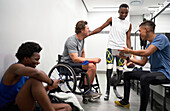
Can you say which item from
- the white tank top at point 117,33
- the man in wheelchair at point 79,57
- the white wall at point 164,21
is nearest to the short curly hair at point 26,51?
the man in wheelchair at point 79,57

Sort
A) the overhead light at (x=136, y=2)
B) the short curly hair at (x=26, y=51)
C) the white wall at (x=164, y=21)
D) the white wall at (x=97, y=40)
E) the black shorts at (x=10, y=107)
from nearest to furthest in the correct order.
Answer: the black shorts at (x=10, y=107)
the short curly hair at (x=26, y=51)
the white wall at (x=164, y=21)
the overhead light at (x=136, y=2)
the white wall at (x=97, y=40)

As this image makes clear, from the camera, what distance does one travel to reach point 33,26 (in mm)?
2242

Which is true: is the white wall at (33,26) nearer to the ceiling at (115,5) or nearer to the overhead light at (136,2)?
the ceiling at (115,5)

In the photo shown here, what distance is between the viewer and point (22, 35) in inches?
75.9

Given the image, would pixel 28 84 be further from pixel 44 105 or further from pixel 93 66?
pixel 93 66

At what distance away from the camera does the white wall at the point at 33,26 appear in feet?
5.17

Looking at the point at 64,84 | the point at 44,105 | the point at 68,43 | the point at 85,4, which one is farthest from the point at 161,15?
the point at 85,4

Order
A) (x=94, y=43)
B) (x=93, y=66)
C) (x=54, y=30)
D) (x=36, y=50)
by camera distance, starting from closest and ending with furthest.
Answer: (x=36, y=50), (x=93, y=66), (x=54, y=30), (x=94, y=43)

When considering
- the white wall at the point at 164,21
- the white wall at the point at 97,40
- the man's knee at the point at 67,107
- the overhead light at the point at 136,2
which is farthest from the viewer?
the white wall at the point at 97,40

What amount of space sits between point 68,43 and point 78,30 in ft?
0.87

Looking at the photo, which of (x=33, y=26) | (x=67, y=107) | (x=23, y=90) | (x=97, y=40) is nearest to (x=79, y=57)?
(x=33, y=26)

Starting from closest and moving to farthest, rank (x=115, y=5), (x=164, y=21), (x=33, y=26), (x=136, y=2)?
(x=33, y=26), (x=164, y=21), (x=136, y=2), (x=115, y=5)

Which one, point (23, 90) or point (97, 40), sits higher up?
point (97, 40)

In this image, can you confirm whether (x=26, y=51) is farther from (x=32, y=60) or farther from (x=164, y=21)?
(x=164, y=21)
